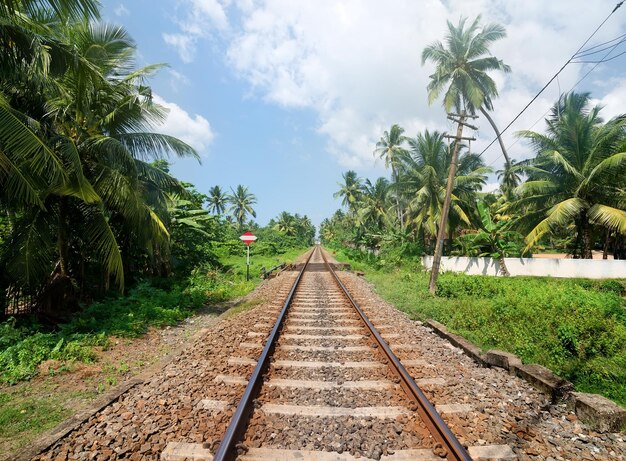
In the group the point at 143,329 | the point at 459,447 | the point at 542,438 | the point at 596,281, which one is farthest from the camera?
the point at 596,281

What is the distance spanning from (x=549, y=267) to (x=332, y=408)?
18.6m

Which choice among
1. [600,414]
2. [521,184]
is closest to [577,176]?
[521,184]

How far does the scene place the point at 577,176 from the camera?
17.0m

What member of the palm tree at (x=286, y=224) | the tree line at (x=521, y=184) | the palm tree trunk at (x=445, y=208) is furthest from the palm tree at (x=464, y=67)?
the palm tree at (x=286, y=224)

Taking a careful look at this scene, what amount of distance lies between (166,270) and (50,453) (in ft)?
30.6

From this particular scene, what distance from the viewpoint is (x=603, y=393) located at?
427cm

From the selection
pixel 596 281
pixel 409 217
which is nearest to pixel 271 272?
pixel 409 217

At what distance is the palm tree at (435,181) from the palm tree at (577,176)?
281 centimetres

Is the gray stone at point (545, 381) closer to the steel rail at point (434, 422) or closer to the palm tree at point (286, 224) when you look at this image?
the steel rail at point (434, 422)

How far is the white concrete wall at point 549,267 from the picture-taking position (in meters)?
16.3

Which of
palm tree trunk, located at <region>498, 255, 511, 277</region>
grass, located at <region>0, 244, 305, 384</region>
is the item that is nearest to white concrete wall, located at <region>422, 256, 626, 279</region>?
palm tree trunk, located at <region>498, 255, 511, 277</region>

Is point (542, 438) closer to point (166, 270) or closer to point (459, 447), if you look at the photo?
point (459, 447)

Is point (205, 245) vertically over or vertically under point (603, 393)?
over

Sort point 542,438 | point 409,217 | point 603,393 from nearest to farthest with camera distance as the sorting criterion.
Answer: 1. point 542,438
2. point 603,393
3. point 409,217
